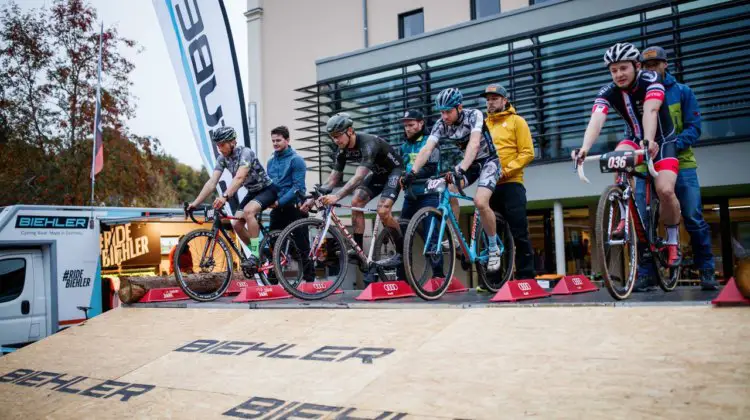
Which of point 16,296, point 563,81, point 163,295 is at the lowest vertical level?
point 16,296

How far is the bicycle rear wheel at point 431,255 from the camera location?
221 inches

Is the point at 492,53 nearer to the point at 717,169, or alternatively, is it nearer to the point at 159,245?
the point at 717,169

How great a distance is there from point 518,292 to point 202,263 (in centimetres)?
358

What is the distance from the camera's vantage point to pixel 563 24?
12.7 m

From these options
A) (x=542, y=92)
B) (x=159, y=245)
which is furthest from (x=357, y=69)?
(x=159, y=245)

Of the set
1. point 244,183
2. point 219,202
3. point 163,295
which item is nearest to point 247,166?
point 244,183

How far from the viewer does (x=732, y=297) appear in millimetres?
3869

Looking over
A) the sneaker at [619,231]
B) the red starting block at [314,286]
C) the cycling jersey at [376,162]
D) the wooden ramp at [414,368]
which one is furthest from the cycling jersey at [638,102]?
the red starting block at [314,286]

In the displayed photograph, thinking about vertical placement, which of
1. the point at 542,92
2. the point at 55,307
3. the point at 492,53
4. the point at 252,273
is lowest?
the point at 55,307

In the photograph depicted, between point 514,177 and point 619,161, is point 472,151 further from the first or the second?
point 619,161

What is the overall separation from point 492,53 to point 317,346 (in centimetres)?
1071

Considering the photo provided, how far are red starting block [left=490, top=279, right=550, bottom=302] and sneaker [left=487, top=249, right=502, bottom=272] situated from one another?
473 mm

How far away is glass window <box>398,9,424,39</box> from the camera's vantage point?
19156 mm

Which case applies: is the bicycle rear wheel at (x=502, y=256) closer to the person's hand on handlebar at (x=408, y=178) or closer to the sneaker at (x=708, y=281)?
A: the person's hand on handlebar at (x=408, y=178)
